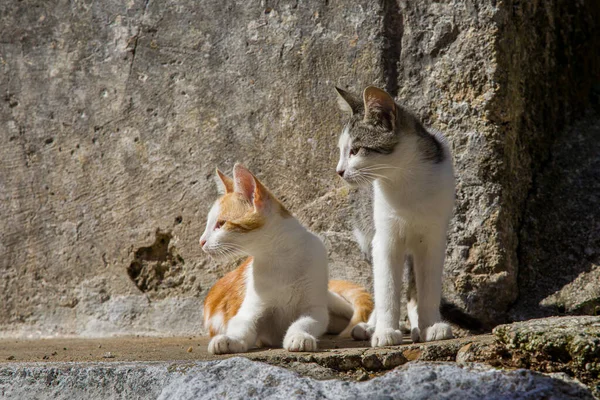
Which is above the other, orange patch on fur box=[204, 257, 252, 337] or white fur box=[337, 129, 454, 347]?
white fur box=[337, 129, 454, 347]

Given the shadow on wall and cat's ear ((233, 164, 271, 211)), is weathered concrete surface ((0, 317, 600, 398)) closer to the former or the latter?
cat's ear ((233, 164, 271, 211))

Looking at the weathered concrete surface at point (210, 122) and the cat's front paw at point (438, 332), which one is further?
the weathered concrete surface at point (210, 122)

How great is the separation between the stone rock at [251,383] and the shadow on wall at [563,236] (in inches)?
57.7

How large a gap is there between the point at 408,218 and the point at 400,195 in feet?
0.44

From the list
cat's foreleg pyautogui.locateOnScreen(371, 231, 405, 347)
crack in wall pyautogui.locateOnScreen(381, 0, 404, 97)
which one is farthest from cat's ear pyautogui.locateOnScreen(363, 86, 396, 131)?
crack in wall pyautogui.locateOnScreen(381, 0, 404, 97)

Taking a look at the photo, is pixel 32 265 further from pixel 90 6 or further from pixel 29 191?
pixel 90 6

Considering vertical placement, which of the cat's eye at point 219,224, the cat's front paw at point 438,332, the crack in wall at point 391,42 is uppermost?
the crack in wall at point 391,42

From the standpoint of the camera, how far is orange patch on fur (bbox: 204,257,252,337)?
417cm

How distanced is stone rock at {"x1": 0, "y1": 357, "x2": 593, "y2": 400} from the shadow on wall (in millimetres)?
1466

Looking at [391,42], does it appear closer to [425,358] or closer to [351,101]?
[351,101]

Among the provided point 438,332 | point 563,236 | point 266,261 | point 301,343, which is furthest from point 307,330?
point 563,236

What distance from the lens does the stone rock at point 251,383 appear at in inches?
107

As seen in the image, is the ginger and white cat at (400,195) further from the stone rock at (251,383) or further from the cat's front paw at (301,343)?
the stone rock at (251,383)

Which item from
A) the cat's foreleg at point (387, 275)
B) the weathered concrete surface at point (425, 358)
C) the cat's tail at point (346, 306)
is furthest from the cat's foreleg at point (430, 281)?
the cat's tail at point (346, 306)
